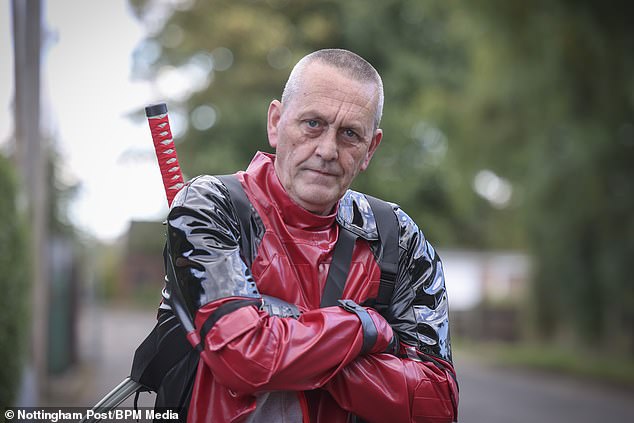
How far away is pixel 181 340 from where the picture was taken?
7.50 feet

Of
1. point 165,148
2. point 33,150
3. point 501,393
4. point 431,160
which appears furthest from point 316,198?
point 431,160

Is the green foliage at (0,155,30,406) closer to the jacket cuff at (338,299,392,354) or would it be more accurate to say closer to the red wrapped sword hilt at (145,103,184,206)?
the red wrapped sword hilt at (145,103,184,206)

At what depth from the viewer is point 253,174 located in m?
2.41

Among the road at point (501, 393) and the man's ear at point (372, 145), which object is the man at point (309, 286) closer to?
the man's ear at point (372, 145)

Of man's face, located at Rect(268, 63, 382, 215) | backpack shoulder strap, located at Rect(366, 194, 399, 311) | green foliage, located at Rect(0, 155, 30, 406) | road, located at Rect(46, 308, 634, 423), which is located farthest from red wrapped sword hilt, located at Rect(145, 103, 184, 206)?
road, located at Rect(46, 308, 634, 423)

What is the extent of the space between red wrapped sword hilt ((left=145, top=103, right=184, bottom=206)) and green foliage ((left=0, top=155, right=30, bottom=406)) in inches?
120

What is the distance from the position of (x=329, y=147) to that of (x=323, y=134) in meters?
0.05

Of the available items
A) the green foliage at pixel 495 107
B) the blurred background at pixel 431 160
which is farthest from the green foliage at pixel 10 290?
the green foliage at pixel 495 107

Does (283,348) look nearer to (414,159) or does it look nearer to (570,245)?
(570,245)

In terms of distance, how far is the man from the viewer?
208 centimetres

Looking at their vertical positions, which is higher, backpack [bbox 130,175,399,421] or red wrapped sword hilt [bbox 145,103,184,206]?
red wrapped sword hilt [bbox 145,103,184,206]

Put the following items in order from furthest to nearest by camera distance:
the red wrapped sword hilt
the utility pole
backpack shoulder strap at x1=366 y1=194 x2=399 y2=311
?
the utility pole
the red wrapped sword hilt
backpack shoulder strap at x1=366 y1=194 x2=399 y2=311

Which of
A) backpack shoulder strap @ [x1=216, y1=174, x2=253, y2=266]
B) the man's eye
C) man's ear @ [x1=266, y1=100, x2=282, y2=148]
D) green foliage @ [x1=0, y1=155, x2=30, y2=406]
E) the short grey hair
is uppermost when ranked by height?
the short grey hair

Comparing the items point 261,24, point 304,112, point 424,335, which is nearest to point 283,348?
point 424,335
